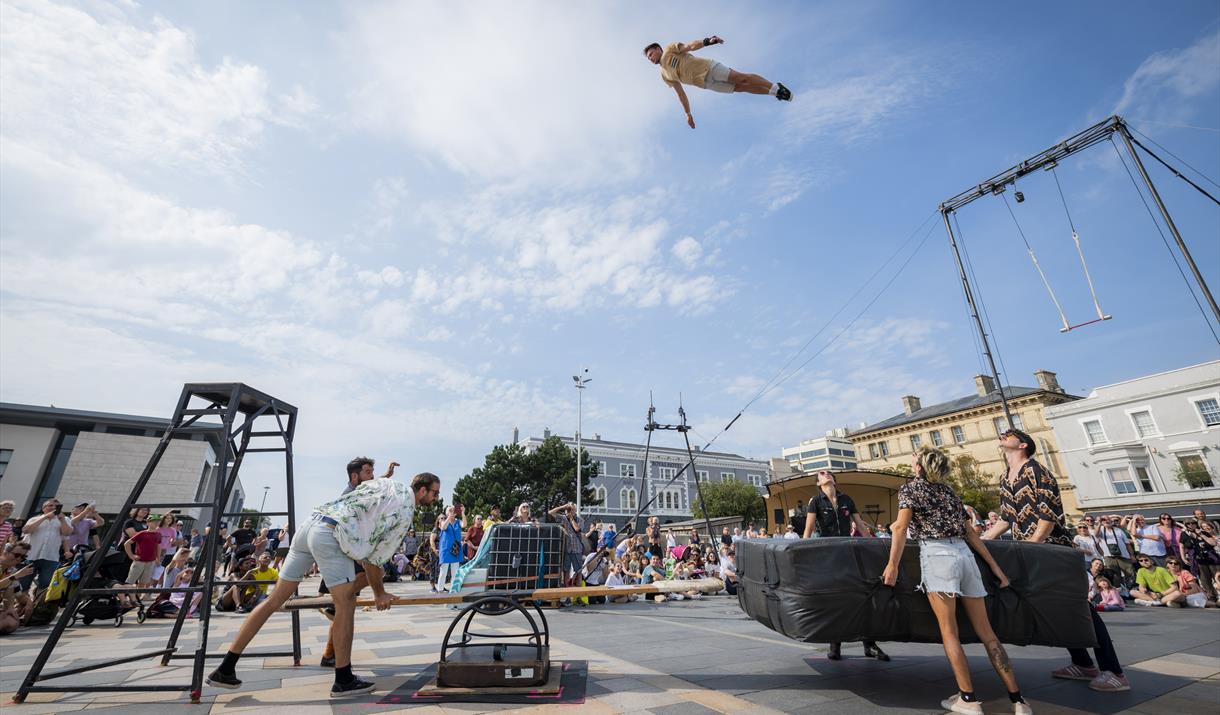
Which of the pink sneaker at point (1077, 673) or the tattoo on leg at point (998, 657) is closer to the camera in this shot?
the tattoo on leg at point (998, 657)

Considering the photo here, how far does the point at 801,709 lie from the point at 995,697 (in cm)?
164

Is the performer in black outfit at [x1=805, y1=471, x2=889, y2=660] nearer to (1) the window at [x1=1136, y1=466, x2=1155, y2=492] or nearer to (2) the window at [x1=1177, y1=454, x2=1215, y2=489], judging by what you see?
(2) the window at [x1=1177, y1=454, x2=1215, y2=489]

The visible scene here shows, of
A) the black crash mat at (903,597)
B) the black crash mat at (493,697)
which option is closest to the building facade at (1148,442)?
the black crash mat at (903,597)

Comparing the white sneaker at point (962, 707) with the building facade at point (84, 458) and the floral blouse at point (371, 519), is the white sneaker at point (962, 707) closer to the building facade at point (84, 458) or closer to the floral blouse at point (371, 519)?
the floral blouse at point (371, 519)

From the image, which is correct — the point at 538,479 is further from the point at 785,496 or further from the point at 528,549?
the point at 528,549

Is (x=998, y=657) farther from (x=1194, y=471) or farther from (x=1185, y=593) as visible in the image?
(x=1194, y=471)

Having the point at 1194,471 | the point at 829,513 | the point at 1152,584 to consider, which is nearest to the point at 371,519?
the point at 829,513

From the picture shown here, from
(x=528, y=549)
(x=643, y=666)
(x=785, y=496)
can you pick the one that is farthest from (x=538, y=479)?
(x=643, y=666)

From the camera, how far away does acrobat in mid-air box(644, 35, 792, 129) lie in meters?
6.20

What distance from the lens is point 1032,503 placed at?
4.46m

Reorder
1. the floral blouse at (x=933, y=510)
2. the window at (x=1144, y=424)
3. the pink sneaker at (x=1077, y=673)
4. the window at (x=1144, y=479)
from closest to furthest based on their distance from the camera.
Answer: the floral blouse at (x=933, y=510), the pink sneaker at (x=1077, y=673), the window at (x=1144, y=479), the window at (x=1144, y=424)

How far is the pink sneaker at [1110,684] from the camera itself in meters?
3.98

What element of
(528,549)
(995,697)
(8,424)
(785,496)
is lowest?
(995,697)

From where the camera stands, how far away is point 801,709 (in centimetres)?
351
